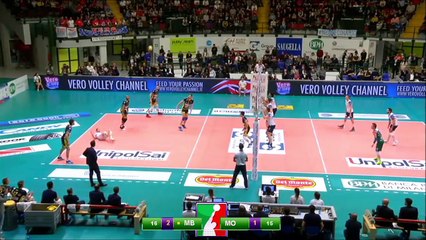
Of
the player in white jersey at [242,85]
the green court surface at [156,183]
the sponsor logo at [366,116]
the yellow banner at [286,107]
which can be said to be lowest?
the green court surface at [156,183]

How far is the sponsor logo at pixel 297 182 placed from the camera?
1800 centimetres

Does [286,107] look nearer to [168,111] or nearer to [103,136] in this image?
[168,111]

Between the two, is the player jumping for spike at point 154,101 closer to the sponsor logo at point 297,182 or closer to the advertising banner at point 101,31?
the sponsor logo at point 297,182

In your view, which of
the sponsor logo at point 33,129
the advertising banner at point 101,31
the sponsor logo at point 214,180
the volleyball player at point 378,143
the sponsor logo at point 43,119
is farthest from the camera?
the advertising banner at point 101,31

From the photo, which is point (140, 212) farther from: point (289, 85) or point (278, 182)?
point (289, 85)

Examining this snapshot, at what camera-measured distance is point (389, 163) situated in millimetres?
20438

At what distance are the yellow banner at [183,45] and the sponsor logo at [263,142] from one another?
691 inches

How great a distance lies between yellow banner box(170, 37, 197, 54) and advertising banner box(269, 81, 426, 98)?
10.3m

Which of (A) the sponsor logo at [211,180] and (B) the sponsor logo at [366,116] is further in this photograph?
(B) the sponsor logo at [366,116]

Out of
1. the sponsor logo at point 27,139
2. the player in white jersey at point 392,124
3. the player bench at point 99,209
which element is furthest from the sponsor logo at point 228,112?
the player bench at point 99,209

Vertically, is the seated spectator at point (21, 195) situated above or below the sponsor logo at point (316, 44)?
below

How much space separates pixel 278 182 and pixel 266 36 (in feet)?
79.5

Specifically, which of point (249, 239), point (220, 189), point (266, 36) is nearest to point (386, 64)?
point (266, 36)

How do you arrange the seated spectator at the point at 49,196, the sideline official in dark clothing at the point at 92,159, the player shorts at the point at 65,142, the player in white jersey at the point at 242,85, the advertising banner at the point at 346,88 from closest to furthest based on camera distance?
the seated spectator at the point at 49,196, the sideline official in dark clothing at the point at 92,159, the player shorts at the point at 65,142, the advertising banner at the point at 346,88, the player in white jersey at the point at 242,85
